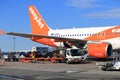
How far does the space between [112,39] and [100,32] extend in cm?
237

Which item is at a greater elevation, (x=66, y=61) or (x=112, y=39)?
(x=112, y=39)

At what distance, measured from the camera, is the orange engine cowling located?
3238 cm

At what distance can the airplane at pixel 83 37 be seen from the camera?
33.1 metres

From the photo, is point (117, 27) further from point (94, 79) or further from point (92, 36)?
point (94, 79)

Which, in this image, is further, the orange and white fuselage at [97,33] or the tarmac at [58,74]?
the orange and white fuselage at [97,33]

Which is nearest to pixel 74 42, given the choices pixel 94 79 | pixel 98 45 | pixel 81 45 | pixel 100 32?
pixel 81 45

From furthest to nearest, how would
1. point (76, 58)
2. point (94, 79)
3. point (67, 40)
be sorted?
point (67, 40)
point (76, 58)
point (94, 79)

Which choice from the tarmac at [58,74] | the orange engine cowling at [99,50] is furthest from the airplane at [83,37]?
the tarmac at [58,74]

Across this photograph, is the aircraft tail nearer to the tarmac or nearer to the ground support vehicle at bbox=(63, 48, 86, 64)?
the ground support vehicle at bbox=(63, 48, 86, 64)

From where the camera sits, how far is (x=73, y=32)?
43438mm

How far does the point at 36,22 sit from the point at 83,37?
10.0 m

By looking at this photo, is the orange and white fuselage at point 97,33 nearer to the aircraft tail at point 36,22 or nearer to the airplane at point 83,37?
the airplane at point 83,37

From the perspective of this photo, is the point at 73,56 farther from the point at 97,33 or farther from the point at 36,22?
the point at 36,22

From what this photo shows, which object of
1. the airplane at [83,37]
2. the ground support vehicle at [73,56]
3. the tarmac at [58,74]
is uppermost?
the airplane at [83,37]
